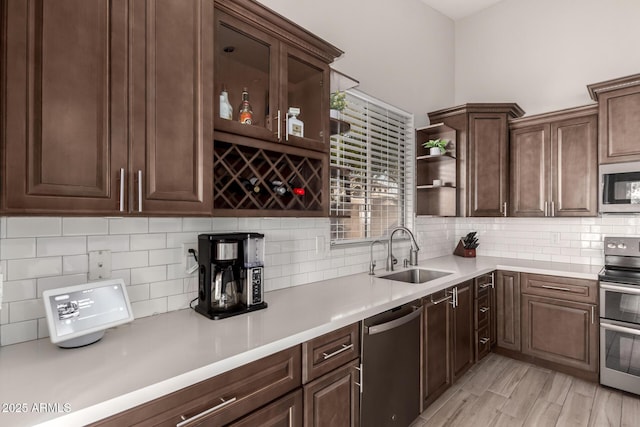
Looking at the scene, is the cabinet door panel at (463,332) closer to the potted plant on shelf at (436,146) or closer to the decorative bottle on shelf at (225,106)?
the potted plant on shelf at (436,146)

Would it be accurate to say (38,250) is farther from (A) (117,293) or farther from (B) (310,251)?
(B) (310,251)

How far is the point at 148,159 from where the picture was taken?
123cm

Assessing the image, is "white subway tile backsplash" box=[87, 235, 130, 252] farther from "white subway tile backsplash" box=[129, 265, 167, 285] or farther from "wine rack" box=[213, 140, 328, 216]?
"wine rack" box=[213, 140, 328, 216]

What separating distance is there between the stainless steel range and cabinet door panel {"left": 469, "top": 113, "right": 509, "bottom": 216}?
107cm

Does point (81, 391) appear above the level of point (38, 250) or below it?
below

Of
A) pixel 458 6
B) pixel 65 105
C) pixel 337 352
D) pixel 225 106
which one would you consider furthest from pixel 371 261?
pixel 458 6

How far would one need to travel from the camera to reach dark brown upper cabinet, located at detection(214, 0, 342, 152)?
1511mm

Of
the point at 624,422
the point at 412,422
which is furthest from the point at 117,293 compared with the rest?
the point at 624,422

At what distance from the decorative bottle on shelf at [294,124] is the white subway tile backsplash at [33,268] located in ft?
3.84

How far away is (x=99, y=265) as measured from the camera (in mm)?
1409

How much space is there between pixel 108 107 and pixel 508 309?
3.45 meters

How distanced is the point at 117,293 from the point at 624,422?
125 inches

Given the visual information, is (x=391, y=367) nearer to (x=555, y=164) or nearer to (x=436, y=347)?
(x=436, y=347)

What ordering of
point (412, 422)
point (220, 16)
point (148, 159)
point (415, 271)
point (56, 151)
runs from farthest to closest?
point (415, 271), point (412, 422), point (220, 16), point (148, 159), point (56, 151)
